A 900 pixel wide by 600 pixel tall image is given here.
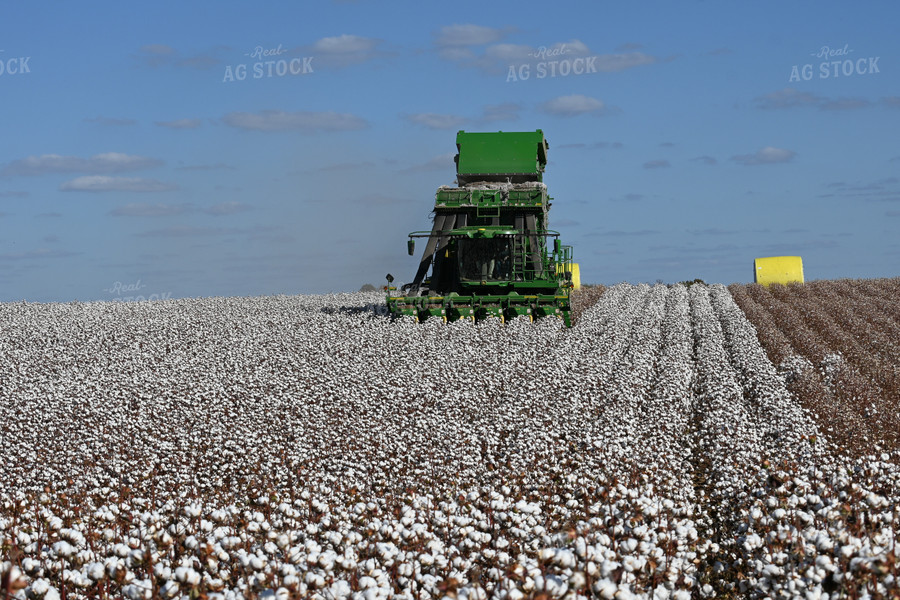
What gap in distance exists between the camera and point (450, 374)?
1917 cm

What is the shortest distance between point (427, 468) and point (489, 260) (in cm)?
1819

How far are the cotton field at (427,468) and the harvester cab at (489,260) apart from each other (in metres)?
1.69

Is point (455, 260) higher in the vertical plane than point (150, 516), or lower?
higher

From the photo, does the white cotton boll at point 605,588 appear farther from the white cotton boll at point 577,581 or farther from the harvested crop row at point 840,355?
the harvested crop row at point 840,355

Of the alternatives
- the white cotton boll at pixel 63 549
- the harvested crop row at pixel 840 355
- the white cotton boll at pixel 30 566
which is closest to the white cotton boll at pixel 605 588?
the white cotton boll at pixel 63 549

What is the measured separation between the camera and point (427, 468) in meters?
12.1

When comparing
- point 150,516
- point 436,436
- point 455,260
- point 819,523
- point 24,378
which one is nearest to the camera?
point 819,523

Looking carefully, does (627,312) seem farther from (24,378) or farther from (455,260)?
(24,378)

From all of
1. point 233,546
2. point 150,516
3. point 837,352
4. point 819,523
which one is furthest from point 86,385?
point 837,352

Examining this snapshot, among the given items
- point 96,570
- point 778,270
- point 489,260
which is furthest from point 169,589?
point 778,270

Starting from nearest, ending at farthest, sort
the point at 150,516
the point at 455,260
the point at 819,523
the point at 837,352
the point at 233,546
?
the point at 233,546 → the point at 819,523 → the point at 150,516 → the point at 837,352 → the point at 455,260

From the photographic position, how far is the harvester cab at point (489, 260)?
28844mm

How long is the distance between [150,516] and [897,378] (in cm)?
1653

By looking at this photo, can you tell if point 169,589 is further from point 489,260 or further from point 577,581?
point 489,260
